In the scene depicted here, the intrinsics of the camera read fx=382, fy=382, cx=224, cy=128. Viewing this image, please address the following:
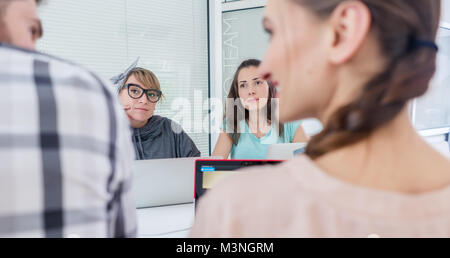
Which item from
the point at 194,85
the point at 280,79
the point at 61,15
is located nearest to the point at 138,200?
the point at 280,79

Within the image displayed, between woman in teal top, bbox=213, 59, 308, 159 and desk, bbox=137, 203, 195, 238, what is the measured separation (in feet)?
3.27

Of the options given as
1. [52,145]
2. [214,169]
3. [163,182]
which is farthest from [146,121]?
[52,145]

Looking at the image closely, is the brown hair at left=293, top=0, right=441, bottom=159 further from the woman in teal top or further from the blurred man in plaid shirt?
the woman in teal top

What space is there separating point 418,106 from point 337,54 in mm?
3814

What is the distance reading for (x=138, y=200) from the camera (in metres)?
A: 1.99

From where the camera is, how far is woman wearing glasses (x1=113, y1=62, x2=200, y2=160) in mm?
2729

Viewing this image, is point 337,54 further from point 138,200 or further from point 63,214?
point 138,200

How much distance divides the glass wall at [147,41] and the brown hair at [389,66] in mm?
2975

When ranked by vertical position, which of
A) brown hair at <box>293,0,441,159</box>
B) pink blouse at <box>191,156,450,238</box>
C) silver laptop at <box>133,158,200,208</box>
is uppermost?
brown hair at <box>293,0,441,159</box>

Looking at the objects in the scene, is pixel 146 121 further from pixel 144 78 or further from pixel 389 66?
pixel 389 66

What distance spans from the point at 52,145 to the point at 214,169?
42.4 inches

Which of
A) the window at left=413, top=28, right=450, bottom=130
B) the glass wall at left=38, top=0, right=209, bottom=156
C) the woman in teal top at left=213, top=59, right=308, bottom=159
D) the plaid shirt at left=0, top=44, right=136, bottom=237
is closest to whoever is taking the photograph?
the plaid shirt at left=0, top=44, right=136, bottom=237

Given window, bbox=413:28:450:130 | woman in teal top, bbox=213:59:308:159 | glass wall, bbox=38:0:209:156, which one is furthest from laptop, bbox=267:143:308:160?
window, bbox=413:28:450:130

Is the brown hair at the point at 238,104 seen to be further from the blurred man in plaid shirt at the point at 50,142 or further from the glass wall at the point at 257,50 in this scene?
the blurred man in plaid shirt at the point at 50,142
